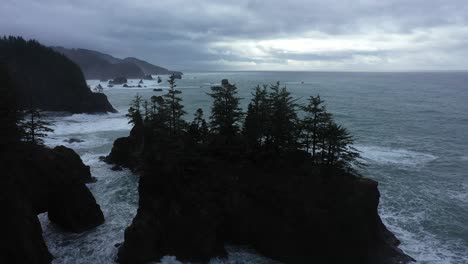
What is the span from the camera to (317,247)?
28219 mm

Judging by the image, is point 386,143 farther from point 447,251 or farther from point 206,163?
point 206,163

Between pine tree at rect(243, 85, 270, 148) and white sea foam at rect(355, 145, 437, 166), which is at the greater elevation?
pine tree at rect(243, 85, 270, 148)

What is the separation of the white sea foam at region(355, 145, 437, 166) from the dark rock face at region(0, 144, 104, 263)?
143 feet

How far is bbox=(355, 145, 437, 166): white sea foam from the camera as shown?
52.7 m

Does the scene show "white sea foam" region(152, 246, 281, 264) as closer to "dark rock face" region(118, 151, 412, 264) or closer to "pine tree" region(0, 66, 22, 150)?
"dark rock face" region(118, 151, 412, 264)

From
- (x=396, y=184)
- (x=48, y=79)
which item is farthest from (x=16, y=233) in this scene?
(x=48, y=79)

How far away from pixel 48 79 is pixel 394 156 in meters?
113

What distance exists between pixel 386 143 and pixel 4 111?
64.2 metres

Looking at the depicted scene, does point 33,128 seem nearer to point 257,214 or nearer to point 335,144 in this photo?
point 257,214

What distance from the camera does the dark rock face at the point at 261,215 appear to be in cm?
2767

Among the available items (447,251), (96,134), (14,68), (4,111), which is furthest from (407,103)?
(14,68)

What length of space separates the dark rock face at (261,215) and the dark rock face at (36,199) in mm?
7245

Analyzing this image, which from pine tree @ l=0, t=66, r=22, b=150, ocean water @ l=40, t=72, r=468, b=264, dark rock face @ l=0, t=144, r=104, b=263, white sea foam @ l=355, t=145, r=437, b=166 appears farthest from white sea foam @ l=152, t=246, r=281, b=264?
white sea foam @ l=355, t=145, r=437, b=166

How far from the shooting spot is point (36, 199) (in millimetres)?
30672
